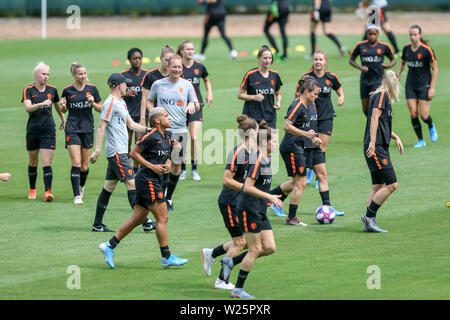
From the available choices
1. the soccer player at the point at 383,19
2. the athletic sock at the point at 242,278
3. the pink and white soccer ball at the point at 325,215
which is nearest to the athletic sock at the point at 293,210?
the pink and white soccer ball at the point at 325,215

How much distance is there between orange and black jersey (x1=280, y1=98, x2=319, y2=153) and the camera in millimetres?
13594

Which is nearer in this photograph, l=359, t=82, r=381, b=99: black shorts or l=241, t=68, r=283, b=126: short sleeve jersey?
l=241, t=68, r=283, b=126: short sleeve jersey

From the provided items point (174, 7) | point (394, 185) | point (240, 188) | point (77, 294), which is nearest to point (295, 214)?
point (394, 185)

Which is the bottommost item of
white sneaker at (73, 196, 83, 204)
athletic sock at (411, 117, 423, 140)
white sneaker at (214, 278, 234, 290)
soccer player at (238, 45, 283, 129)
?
white sneaker at (73, 196, 83, 204)

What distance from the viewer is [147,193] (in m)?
11.3

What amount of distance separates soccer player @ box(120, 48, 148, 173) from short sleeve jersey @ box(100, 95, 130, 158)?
2375 millimetres

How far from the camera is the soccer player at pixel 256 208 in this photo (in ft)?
32.8

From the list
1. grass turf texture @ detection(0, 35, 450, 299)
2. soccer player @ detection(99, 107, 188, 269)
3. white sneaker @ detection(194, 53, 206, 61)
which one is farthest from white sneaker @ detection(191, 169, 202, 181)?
white sneaker @ detection(194, 53, 206, 61)

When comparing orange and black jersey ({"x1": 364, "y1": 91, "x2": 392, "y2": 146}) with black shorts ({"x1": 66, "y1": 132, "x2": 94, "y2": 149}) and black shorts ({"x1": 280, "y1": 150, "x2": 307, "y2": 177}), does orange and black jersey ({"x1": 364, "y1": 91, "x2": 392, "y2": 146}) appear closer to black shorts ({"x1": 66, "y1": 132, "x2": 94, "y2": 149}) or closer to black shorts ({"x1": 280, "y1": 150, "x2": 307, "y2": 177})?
black shorts ({"x1": 280, "y1": 150, "x2": 307, "y2": 177})

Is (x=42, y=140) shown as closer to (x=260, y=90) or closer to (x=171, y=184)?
(x=171, y=184)

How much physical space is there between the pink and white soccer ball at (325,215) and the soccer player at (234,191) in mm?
3225

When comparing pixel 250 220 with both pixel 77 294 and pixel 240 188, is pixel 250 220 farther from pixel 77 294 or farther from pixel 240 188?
pixel 77 294

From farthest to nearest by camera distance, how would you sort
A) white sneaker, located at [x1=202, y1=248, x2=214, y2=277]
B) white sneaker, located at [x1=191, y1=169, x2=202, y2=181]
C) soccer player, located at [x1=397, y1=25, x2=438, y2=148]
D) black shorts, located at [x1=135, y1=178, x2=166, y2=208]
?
soccer player, located at [x1=397, y1=25, x2=438, y2=148]
white sneaker, located at [x1=191, y1=169, x2=202, y2=181]
black shorts, located at [x1=135, y1=178, x2=166, y2=208]
white sneaker, located at [x1=202, y1=248, x2=214, y2=277]
